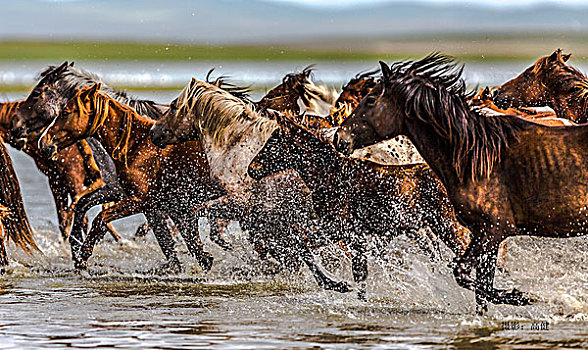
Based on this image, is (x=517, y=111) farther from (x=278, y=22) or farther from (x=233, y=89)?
(x=278, y=22)

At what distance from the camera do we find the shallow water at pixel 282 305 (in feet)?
17.2

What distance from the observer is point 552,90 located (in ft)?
25.4

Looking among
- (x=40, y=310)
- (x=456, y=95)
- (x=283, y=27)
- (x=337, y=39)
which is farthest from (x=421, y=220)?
(x=283, y=27)

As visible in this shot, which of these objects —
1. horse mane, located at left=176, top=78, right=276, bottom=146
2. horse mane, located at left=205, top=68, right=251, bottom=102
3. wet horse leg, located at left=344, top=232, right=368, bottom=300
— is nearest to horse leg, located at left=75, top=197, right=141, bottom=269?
horse mane, located at left=176, top=78, right=276, bottom=146

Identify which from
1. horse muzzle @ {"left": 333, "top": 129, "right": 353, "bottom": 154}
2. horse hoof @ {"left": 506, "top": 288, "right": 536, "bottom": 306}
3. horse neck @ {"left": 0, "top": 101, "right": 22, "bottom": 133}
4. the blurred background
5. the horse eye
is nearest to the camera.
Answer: horse hoof @ {"left": 506, "top": 288, "right": 536, "bottom": 306}

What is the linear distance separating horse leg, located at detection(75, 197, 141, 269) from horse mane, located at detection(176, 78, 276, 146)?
2.52ft

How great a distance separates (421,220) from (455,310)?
67 centimetres

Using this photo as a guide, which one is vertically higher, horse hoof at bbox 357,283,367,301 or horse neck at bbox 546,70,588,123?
horse neck at bbox 546,70,588,123

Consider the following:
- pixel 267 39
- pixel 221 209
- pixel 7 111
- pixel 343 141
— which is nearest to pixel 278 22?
pixel 267 39

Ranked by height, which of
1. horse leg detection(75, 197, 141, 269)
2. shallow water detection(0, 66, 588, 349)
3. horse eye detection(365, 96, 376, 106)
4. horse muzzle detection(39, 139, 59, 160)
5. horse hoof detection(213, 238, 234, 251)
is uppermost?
horse eye detection(365, 96, 376, 106)

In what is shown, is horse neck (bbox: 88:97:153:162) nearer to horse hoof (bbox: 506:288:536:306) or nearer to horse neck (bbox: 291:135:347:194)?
horse neck (bbox: 291:135:347:194)

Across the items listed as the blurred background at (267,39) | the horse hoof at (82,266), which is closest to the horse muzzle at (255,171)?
the horse hoof at (82,266)

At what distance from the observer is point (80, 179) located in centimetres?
850

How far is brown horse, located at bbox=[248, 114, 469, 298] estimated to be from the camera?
6262mm
